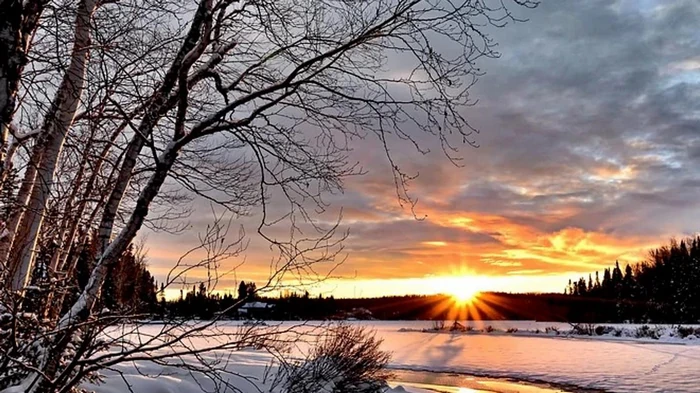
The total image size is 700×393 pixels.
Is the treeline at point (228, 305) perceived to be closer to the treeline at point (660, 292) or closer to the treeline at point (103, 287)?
the treeline at point (103, 287)

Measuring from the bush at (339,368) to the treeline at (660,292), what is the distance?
169 ft

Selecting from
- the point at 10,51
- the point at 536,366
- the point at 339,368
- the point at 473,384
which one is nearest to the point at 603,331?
the point at 536,366

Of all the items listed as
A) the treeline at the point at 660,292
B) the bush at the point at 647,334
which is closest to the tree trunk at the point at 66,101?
the bush at the point at 647,334

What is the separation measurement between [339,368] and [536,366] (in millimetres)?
9896

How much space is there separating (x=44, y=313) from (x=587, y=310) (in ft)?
232

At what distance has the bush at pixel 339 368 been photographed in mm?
10071

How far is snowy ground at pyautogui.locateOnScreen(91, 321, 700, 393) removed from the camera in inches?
372

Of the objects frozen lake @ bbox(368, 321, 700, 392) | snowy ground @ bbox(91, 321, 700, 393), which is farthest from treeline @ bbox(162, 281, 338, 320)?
frozen lake @ bbox(368, 321, 700, 392)

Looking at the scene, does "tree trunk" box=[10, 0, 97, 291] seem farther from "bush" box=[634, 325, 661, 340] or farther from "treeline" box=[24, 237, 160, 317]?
"bush" box=[634, 325, 661, 340]

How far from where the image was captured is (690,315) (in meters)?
55.9

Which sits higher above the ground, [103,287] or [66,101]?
[66,101]

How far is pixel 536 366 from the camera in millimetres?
19172

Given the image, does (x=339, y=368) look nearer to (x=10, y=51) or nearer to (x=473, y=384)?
(x=473, y=384)

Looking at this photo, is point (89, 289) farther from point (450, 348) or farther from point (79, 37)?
point (450, 348)
